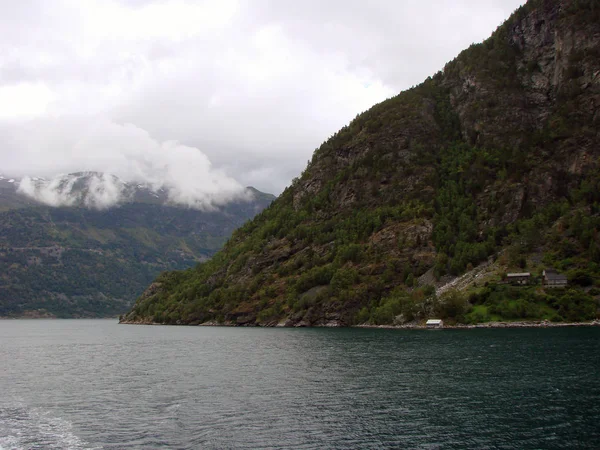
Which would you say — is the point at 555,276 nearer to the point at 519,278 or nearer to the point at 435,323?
the point at 519,278

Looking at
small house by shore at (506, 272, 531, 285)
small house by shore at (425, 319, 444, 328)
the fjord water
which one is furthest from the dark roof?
the fjord water

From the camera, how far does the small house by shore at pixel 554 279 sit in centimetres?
17450

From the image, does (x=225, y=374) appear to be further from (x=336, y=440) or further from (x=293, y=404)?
(x=336, y=440)

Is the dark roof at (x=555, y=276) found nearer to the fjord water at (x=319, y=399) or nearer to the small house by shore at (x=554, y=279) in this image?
the small house by shore at (x=554, y=279)

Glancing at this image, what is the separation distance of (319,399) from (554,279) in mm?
137419

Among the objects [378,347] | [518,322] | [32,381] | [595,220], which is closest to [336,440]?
[32,381]

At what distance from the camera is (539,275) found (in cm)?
18125

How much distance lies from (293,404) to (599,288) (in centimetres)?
14335

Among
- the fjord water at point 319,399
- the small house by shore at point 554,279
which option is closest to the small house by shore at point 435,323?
the small house by shore at point 554,279

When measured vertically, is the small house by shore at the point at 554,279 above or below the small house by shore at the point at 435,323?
above

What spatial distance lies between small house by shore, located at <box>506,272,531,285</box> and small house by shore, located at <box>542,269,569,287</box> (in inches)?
197

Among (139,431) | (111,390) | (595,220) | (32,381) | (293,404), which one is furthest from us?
(595,220)

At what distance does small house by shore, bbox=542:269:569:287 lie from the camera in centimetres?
17450

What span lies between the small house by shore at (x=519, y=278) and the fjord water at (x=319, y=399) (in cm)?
6488
